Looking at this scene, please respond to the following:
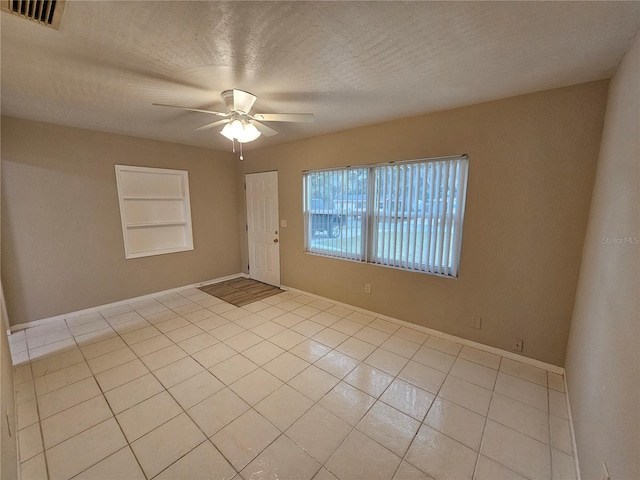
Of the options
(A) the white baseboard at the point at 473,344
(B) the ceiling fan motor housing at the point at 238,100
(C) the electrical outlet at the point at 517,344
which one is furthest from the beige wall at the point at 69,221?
(C) the electrical outlet at the point at 517,344

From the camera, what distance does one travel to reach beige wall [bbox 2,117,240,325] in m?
2.86

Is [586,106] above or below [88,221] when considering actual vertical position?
above

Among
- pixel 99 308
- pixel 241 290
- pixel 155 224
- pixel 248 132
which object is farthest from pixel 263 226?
pixel 99 308

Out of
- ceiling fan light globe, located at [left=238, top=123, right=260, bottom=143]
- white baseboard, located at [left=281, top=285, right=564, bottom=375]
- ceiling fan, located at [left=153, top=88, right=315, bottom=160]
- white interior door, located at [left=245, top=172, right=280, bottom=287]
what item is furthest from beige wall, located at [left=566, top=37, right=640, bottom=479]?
white interior door, located at [left=245, top=172, right=280, bottom=287]

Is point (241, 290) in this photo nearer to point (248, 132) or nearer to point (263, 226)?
point (263, 226)

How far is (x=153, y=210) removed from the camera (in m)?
3.97

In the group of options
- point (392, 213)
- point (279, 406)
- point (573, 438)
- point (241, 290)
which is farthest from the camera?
point (241, 290)

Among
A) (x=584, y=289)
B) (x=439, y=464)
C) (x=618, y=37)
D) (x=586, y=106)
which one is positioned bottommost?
(x=439, y=464)

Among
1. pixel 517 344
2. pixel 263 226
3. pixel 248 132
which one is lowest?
pixel 517 344

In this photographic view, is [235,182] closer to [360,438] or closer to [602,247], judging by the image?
[360,438]

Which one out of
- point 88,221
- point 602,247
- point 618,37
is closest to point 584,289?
point 602,247

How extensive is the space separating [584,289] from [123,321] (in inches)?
185

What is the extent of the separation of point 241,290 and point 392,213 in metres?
2.88

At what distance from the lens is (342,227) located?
355 centimetres
